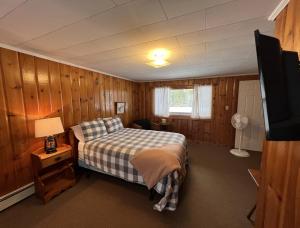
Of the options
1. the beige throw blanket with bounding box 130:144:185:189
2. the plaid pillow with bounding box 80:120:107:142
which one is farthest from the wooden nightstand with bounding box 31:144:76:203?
the beige throw blanket with bounding box 130:144:185:189

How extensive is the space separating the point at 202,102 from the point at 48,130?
406cm

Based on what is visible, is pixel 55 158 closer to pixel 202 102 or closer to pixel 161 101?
pixel 161 101

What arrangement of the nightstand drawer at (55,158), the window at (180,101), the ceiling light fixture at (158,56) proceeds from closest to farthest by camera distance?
the nightstand drawer at (55,158) < the ceiling light fixture at (158,56) < the window at (180,101)

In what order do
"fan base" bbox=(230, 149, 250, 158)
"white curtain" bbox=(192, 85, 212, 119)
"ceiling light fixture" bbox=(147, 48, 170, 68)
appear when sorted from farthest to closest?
"white curtain" bbox=(192, 85, 212, 119), "fan base" bbox=(230, 149, 250, 158), "ceiling light fixture" bbox=(147, 48, 170, 68)

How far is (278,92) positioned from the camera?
0.59 metres

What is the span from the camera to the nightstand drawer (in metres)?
1.95

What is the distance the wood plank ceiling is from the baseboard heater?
2.08 m

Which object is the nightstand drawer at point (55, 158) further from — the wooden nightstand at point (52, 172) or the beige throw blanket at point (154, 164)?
the beige throw blanket at point (154, 164)

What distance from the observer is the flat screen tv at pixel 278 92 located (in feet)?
1.90

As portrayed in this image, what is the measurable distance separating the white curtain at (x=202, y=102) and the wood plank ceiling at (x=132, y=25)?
7.19ft

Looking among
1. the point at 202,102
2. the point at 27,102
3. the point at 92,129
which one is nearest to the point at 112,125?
the point at 92,129

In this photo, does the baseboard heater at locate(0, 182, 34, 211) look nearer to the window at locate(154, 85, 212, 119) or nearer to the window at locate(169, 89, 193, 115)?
the window at locate(154, 85, 212, 119)

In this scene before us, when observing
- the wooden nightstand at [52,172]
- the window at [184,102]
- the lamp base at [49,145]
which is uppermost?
the window at [184,102]

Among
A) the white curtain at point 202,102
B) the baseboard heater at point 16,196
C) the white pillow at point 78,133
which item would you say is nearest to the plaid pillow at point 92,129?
the white pillow at point 78,133
